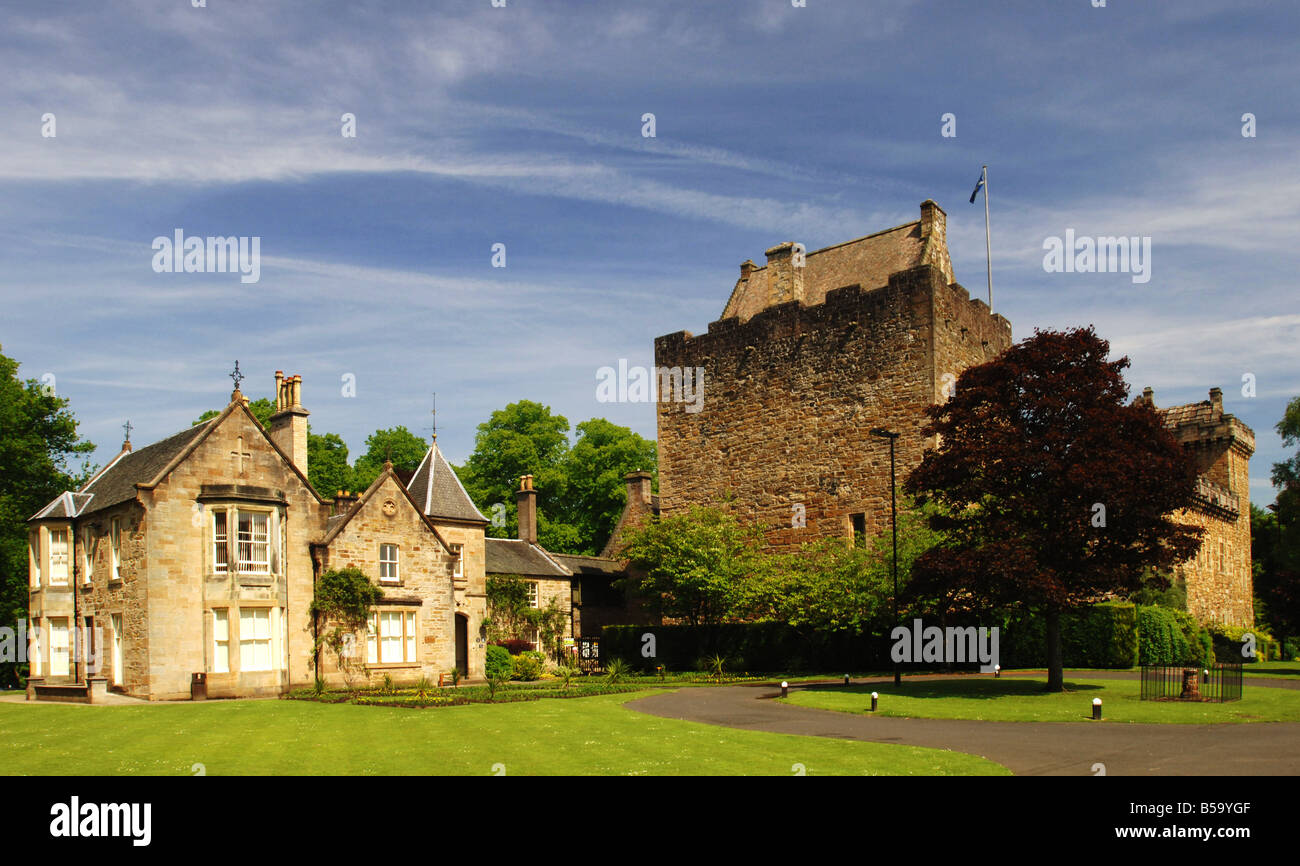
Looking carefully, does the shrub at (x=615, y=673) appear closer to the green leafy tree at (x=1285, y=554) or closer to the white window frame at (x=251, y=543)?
the white window frame at (x=251, y=543)

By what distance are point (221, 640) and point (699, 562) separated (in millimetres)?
19406

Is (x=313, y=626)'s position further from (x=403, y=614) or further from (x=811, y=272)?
(x=811, y=272)

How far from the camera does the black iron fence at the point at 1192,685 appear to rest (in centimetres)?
2348

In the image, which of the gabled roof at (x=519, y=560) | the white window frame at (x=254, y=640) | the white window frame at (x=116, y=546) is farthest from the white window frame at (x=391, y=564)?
the gabled roof at (x=519, y=560)

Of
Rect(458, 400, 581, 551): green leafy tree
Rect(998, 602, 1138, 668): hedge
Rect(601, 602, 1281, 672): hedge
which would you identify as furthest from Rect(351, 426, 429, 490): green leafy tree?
Rect(998, 602, 1138, 668): hedge

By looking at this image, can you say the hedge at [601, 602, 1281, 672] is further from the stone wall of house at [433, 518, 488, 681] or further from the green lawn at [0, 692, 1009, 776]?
the green lawn at [0, 692, 1009, 776]

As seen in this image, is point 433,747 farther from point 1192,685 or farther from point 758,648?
point 758,648

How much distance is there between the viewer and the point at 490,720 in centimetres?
2058

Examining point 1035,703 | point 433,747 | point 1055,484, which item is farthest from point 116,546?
point 1055,484

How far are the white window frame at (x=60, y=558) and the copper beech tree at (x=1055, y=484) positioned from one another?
27842mm

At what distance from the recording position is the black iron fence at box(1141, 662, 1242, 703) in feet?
77.0
